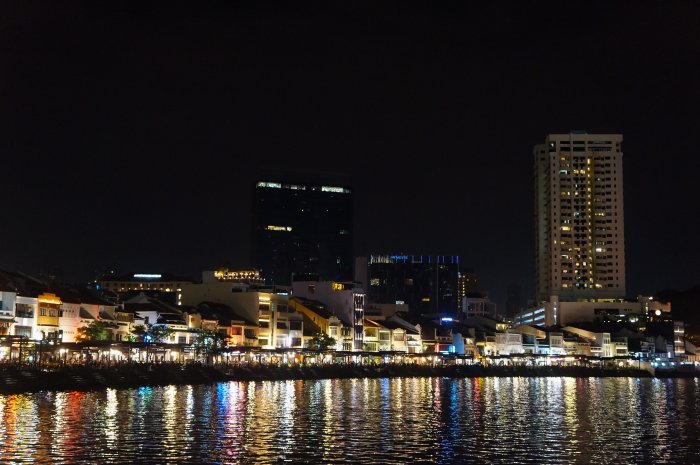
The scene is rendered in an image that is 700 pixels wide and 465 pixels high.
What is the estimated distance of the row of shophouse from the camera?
104m

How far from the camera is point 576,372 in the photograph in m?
172

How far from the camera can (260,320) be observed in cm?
14500

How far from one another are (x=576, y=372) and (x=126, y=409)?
122 metres

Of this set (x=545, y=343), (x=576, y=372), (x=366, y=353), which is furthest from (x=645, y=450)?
(x=545, y=343)

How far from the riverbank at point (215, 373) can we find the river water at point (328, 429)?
455 centimetres

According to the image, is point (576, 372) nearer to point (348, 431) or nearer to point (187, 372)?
point (187, 372)

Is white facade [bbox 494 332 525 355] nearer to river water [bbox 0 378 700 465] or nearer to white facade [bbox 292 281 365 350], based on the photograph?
white facade [bbox 292 281 365 350]

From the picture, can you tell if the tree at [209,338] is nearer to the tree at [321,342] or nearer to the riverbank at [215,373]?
the riverbank at [215,373]

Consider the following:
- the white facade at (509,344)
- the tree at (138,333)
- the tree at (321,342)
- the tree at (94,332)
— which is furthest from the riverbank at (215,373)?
the white facade at (509,344)

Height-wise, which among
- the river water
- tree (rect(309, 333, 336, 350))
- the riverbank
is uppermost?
tree (rect(309, 333, 336, 350))

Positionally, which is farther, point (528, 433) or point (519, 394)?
point (519, 394)

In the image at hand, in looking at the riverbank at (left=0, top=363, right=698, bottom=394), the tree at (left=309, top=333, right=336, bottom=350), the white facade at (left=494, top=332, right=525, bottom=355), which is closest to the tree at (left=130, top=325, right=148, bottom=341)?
the riverbank at (left=0, top=363, right=698, bottom=394)

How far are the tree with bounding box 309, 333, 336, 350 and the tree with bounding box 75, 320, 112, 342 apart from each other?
4202 centimetres

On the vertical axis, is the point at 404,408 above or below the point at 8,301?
below
